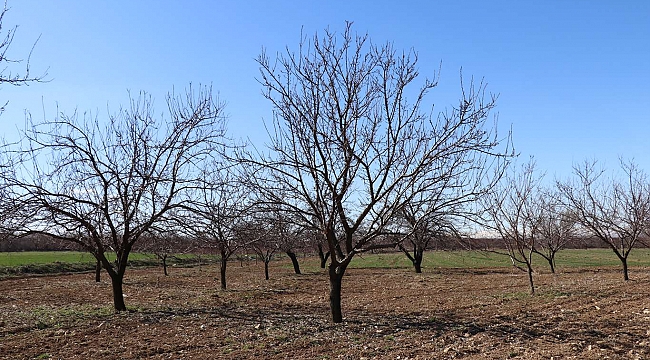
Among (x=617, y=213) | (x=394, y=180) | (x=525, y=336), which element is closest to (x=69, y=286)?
(x=394, y=180)

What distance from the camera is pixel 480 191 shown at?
29.3 feet

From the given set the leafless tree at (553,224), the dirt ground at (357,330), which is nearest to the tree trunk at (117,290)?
the dirt ground at (357,330)

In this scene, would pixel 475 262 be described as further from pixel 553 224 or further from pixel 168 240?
pixel 168 240

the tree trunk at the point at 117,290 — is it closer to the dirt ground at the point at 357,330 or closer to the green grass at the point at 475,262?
the dirt ground at the point at 357,330

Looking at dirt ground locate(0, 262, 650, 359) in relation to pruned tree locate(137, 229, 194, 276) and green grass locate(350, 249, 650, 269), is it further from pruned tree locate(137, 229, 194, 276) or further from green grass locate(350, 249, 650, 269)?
green grass locate(350, 249, 650, 269)

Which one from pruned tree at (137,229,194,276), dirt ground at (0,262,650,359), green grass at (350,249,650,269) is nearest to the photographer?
dirt ground at (0,262,650,359)

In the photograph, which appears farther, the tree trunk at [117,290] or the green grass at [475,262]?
the green grass at [475,262]

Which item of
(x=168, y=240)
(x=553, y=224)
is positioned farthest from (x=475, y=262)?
(x=168, y=240)

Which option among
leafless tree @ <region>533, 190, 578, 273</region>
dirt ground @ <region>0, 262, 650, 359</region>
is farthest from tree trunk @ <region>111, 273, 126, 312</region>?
leafless tree @ <region>533, 190, 578, 273</region>

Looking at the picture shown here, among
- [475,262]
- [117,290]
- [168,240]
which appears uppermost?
[168,240]

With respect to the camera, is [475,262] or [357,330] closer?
[357,330]

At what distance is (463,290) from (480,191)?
9896 mm

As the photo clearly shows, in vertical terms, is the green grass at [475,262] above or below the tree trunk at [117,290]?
below

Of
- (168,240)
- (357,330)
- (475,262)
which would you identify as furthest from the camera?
(475,262)
